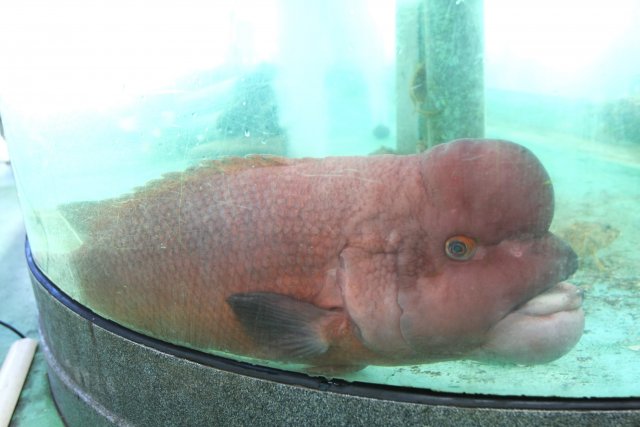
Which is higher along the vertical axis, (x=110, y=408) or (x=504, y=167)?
(x=504, y=167)

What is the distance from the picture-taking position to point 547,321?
140 centimetres

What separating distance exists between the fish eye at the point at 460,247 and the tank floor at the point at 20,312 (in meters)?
2.05

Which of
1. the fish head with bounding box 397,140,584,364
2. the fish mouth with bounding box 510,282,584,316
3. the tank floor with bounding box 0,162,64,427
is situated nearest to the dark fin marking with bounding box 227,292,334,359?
the fish head with bounding box 397,140,584,364

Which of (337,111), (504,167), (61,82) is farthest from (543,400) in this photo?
(61,82)

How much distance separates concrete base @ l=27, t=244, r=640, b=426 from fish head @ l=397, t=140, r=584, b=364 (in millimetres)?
149

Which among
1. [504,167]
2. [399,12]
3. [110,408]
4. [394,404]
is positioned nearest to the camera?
[504,167]

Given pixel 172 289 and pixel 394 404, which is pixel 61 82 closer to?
pixel 172 289

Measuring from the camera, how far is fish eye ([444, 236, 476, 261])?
4.67 ft

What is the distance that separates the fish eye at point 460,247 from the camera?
1425mm

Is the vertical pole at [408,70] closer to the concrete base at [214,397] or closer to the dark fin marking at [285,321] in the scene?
the dark fin marking at [285,321]

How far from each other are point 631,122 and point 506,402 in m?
0.91

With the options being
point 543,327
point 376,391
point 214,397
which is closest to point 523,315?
point 543,327

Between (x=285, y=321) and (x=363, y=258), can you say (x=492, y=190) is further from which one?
(x=285, y=321)

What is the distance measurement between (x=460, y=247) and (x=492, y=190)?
0.55 ft
